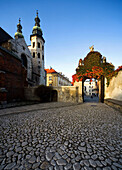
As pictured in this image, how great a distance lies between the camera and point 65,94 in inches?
438

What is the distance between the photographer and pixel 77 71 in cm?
993

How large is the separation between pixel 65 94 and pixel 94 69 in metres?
5.23

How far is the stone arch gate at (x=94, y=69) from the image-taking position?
351 inches

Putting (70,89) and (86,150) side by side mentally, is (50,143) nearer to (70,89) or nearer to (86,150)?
(86,150)

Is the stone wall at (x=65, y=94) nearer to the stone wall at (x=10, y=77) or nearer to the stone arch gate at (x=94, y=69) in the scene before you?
the stone arch gate at (x=94, y=69)

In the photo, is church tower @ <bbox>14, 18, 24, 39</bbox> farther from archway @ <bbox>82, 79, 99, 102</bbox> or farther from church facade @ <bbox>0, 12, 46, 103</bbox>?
archway @ <bbox>82, 79, 99, 102</bbox>

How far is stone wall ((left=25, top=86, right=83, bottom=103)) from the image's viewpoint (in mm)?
10383

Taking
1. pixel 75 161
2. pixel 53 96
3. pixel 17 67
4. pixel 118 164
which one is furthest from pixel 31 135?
pixel 17 67

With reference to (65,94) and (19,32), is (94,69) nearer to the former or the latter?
(65,94)

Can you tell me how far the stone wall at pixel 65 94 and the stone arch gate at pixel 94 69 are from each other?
70cm

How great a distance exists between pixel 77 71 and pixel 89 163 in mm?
9296

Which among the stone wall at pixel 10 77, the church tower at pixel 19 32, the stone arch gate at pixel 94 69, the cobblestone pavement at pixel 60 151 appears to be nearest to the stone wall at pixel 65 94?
the stone arch gate at pixel 94 69

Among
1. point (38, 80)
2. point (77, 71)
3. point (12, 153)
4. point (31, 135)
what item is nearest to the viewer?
point (12, 153)

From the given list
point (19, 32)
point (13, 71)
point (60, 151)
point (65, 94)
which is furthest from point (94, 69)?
point (19, 32)
